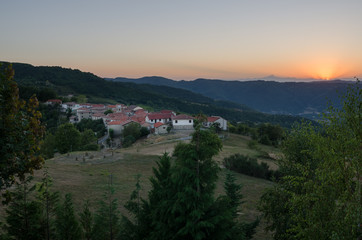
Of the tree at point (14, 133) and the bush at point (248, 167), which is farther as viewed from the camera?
the bush at point (248, 167)

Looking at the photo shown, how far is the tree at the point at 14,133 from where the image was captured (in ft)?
21.0

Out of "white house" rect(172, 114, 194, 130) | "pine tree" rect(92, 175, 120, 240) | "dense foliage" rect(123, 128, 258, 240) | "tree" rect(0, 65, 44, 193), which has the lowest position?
"white house" rect(172, 114, 194, 130)

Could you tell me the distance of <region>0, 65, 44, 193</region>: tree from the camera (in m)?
6.41

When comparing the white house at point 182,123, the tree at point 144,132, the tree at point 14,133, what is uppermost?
the tree at point 14,133

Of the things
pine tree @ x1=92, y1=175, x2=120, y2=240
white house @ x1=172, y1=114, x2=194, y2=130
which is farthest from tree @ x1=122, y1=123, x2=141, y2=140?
pine tree @ x1=92, y1=175, x2=120, y2=240

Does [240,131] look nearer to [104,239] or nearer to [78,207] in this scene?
[78,207]

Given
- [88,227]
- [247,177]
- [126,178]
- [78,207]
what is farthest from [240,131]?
[88,227]

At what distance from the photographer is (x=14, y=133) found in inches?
260

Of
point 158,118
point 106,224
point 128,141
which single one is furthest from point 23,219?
point 158,118

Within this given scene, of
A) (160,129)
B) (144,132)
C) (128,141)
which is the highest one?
(160,129)

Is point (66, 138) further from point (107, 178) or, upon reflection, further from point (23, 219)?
point (23, 219)

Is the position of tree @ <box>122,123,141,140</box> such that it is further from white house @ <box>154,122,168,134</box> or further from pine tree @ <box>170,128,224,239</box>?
pine tree @ <box>170,128,224,239</box>

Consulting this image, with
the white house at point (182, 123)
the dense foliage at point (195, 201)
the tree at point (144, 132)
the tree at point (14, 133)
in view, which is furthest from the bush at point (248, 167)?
the white house at point (182, 123)

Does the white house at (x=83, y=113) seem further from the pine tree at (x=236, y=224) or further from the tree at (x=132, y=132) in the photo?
the pine tree at (x=236, y=224)
